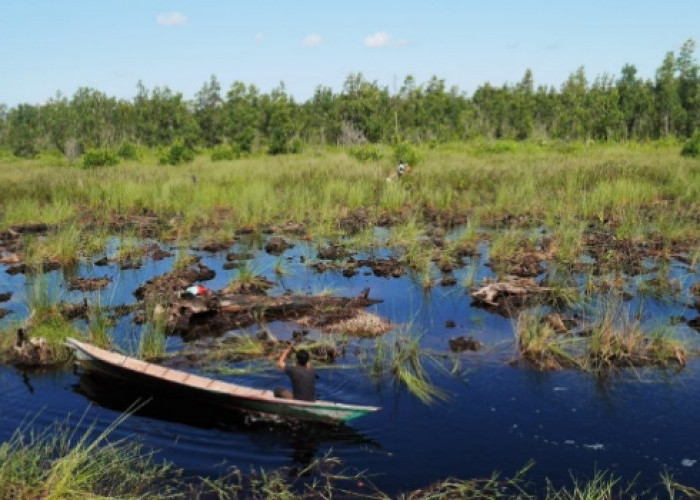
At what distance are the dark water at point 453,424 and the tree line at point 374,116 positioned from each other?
3361 centimetres

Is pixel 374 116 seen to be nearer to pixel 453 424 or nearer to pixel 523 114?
pixel 523 114

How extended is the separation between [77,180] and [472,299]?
17626 millimetres

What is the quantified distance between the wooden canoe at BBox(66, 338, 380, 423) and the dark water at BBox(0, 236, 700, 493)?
23 centimetres

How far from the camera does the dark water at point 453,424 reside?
6863mm

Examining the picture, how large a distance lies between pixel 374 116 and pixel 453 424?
41.3 metres

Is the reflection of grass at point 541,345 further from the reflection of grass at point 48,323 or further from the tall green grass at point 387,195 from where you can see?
the reflection of grass at point 48,323

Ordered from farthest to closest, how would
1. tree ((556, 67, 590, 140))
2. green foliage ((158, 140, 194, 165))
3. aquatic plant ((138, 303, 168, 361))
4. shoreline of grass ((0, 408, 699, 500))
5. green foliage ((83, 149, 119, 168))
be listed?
tree ((556, 67, 590, 140)) < green foliage ((158, 140, 194, 165)) < green foliage ((83, 149, 119, 168)) < aquatic plant ((138, 303, 168, 361)) < shoreline of grass ((0, 408, 699, 500))

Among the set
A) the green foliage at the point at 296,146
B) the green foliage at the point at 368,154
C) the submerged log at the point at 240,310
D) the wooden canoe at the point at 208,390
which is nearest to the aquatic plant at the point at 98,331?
the wooden canoe at the point at 208,390

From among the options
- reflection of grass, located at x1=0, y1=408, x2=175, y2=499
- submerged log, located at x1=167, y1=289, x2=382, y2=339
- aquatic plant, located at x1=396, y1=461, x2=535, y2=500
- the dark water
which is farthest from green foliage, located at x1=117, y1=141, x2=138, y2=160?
aquatic plant, located at x1=396, y1=461, x2=535, y2=500

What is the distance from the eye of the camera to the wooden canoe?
7371mm

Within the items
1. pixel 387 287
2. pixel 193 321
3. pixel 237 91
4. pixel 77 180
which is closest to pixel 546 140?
pixel 237 91

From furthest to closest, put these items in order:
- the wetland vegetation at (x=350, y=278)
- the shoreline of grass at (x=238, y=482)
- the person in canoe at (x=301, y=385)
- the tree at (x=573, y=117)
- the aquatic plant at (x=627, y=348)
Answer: the tree at (x=573, y=117) → the aquatic plant at (x=627, y=348) → the person in canoe at (x=301, y=385) → the wetland vegetation at (x=350, y=278) → the shoreline of grass at (x=238, y=482)

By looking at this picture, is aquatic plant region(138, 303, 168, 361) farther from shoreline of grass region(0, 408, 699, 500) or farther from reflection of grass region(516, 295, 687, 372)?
reflection of grass region(516, 295, 687, 372)

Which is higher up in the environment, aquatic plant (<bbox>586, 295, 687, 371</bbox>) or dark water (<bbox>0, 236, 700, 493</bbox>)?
aquatic plant (<bbox>586, 295, 687, 371</bbox>)
